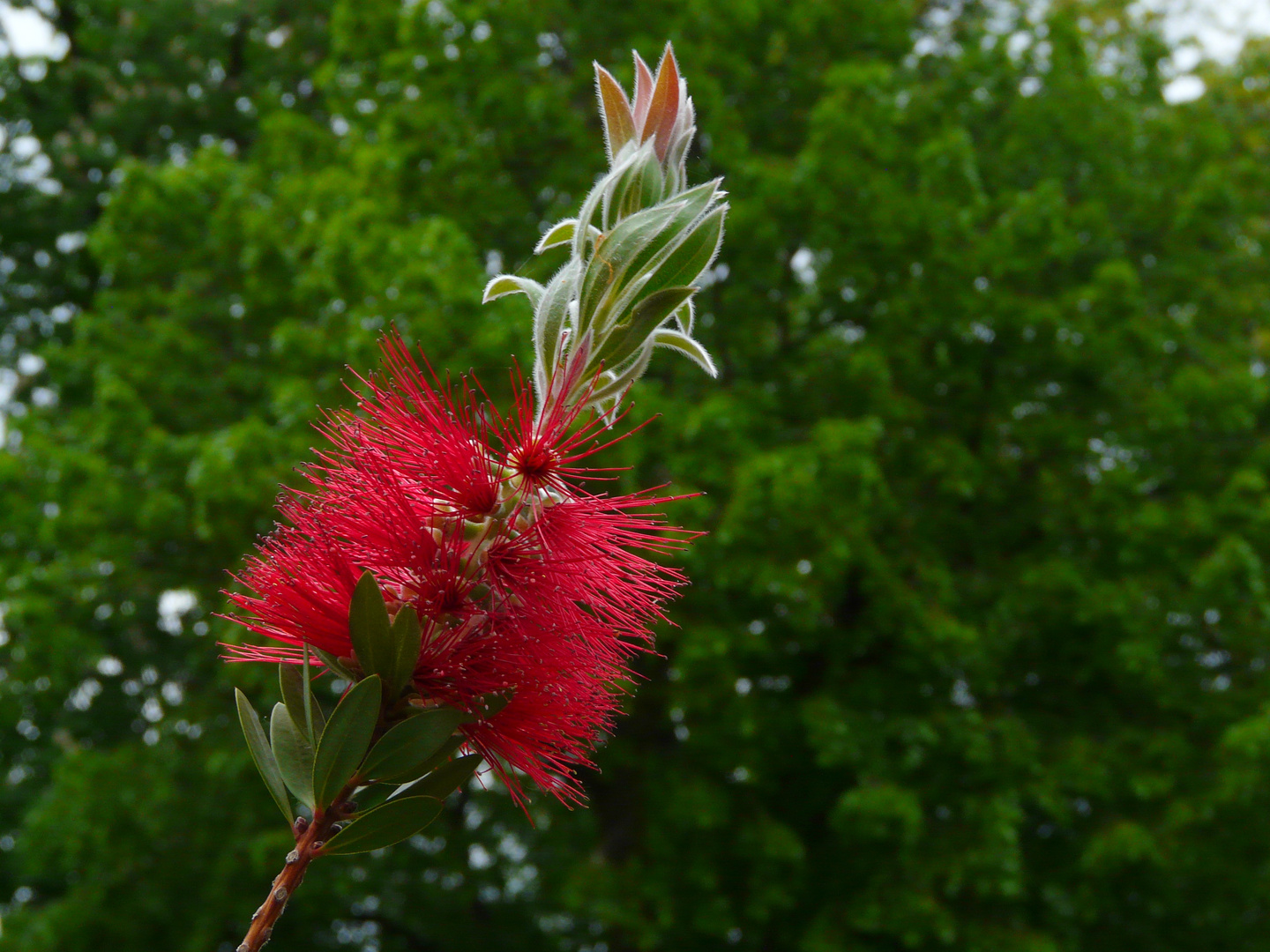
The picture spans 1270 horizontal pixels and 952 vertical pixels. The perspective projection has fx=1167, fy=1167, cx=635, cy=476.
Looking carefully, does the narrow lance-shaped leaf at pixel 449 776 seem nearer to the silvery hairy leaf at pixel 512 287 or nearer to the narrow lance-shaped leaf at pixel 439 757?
the narrow lance-shaped leaf at pixel 439 757

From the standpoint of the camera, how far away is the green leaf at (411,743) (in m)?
1.03

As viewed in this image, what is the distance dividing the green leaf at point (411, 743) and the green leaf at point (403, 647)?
0.04m

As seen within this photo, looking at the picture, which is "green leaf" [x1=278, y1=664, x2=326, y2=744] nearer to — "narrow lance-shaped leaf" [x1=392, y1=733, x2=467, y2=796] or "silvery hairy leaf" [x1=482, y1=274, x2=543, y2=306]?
"narrow lance-shaped leaf" [x1=392, y1=733, x2=467, y2=796]

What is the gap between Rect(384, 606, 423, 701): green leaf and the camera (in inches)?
40.3

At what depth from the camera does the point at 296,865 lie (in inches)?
38.5

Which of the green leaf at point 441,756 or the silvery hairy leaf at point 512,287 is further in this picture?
the silvery hairy leaf at point 512,287

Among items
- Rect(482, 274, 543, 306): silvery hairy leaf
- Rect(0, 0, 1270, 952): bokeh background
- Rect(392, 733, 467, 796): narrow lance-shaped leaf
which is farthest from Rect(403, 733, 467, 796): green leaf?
Rect(0, 0, 1270, 952): bokeh background

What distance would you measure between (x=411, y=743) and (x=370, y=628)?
11 centimetres

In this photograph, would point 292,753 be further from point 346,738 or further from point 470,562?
point 470,562

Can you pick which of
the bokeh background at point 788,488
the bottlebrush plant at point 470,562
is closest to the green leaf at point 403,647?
the bottlebrush plant at point 470,562

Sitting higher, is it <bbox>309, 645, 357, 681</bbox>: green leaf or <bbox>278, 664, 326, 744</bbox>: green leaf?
<bbox>309, 645, 357, 681</bbox>: green leaf

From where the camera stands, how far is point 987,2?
12.1 meters

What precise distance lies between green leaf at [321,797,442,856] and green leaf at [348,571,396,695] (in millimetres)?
124

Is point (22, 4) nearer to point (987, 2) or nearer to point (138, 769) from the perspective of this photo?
point (138, 769)
